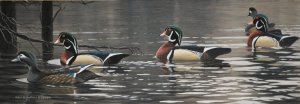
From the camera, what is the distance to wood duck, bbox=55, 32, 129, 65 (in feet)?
98.9

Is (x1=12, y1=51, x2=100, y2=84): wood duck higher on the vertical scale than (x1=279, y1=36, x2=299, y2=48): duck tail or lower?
higher

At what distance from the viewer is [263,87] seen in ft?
81.3

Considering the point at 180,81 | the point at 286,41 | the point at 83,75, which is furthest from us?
the point at 286,41

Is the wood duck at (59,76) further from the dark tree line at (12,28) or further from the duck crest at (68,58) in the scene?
the dark tree line at (12,28)

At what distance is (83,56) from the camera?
30453mm

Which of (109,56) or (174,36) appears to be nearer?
(109,56)

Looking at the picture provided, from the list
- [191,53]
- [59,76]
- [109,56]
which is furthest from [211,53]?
[59,76]

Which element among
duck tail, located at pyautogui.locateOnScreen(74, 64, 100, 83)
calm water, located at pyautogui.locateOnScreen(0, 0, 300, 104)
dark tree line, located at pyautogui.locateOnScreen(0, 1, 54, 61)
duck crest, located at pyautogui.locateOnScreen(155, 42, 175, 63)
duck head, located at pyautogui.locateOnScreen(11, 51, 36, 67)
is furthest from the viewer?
dark tree line, located at pyautogui.locateOnScreen(0, 1, 54, 61)

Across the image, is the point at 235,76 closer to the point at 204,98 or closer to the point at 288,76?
the point at 288,76

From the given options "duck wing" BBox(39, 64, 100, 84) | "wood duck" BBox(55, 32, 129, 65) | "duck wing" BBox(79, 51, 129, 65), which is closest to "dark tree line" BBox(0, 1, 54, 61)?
"wood duck" BBox(55, 32, 129, 65)

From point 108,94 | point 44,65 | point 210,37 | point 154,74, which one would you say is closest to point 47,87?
point 108,94

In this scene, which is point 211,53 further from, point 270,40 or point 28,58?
point 28,58

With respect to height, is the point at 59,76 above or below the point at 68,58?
above

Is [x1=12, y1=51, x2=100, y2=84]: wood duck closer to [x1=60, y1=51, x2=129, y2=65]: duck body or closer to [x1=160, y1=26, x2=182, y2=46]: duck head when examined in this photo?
[x1=60, y1=51, x2=129, y2=65]: duck body
